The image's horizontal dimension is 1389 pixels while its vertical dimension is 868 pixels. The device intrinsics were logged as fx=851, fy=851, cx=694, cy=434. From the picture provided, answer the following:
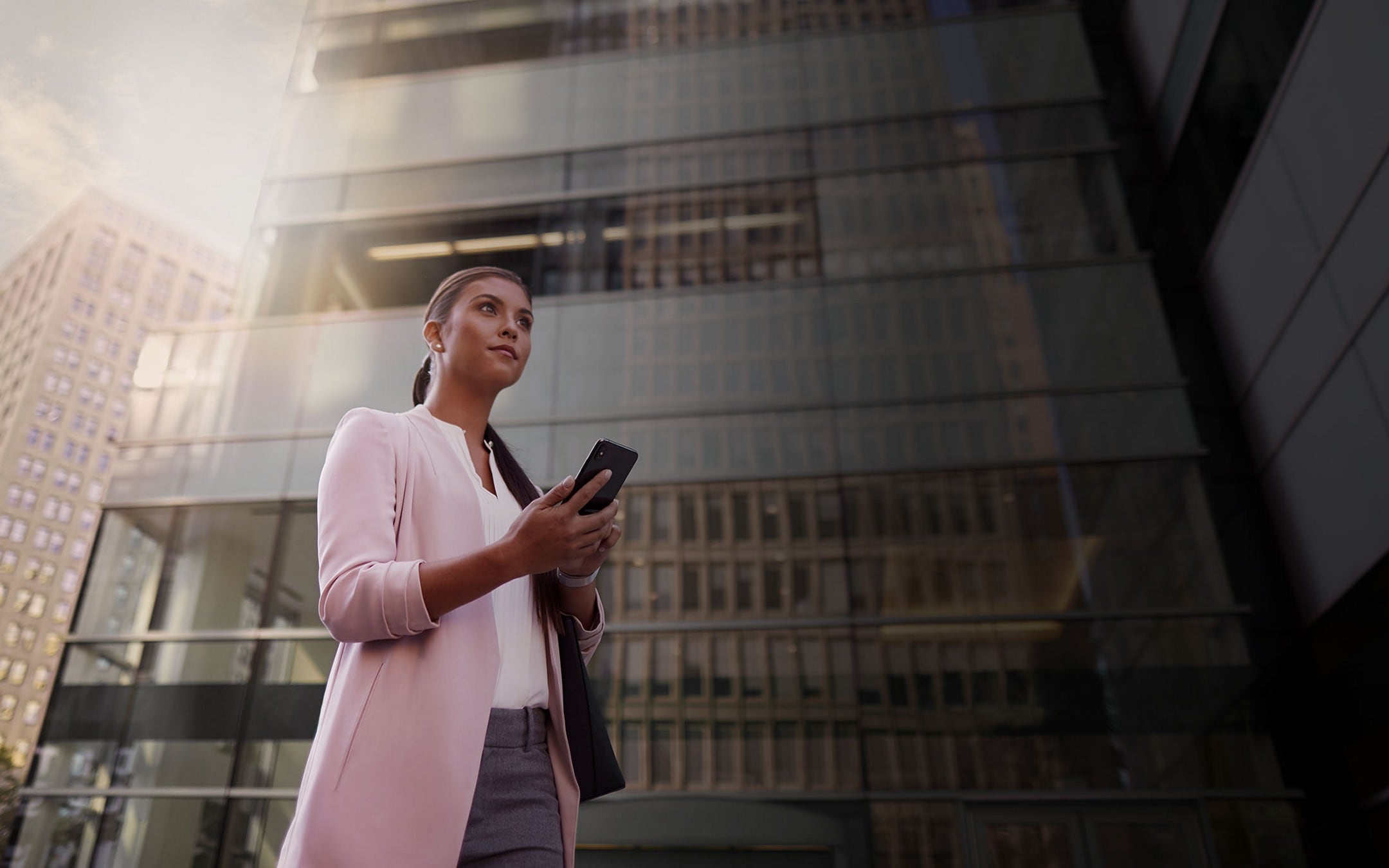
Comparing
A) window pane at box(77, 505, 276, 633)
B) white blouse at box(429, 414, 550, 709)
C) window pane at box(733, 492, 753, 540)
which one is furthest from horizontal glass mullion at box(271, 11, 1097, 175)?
white blouse at box(429, 414, 550, 709)

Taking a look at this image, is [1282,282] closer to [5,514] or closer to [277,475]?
[277,475]

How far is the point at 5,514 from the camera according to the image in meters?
6.59

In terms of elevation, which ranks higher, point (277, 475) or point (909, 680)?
point (277, 475)

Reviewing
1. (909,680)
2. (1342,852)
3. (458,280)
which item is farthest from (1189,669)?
(458,280)

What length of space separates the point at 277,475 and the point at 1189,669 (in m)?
6.62

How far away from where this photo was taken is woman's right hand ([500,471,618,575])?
49.8 inches

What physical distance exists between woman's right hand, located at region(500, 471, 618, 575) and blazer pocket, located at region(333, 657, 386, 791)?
28 centimetres

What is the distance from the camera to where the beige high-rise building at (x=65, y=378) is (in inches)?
248

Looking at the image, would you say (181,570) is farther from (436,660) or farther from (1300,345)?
(1300,345)

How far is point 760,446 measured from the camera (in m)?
6.39

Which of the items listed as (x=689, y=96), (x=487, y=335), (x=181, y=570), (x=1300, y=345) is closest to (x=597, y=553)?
(x=487, y=335)

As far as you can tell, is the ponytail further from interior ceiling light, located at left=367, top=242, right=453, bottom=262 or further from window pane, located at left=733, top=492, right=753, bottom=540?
interior ceiling light, located at left=367, top=242, right=453, bottom=262

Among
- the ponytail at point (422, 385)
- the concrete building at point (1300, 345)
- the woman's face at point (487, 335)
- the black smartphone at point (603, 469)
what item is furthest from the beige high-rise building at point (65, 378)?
the concrete building at point (1300, 345)

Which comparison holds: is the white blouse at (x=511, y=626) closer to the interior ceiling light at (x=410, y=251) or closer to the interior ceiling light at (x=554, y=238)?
the interior ceiling light at (x=554, y=238)
